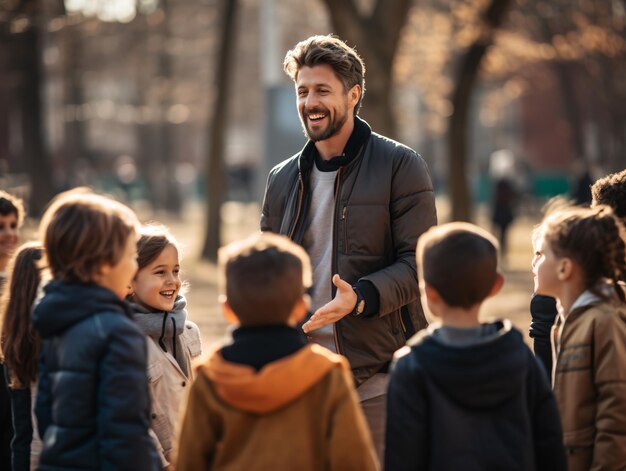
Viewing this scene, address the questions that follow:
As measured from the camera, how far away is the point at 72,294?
388 centimetres

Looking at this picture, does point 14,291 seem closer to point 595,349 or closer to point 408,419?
point 408,419

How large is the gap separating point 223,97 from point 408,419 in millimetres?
19222

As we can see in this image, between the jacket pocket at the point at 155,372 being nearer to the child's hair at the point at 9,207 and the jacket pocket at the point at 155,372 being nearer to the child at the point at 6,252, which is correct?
the child at the point at 6,252

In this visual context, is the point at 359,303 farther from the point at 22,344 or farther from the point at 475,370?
the point at 22,344

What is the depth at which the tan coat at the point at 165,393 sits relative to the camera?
4.84 metres

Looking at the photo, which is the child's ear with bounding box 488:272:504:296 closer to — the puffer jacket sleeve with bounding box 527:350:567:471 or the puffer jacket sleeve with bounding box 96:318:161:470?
the puffer jacket sleeve with bounding box 527:350:567:471

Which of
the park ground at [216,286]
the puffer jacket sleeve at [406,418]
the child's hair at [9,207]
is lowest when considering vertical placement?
the park ground at [216,286]

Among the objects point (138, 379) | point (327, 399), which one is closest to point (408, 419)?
point (327, 399)

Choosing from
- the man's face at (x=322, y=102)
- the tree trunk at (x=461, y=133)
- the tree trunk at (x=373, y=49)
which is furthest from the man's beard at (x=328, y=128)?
the tree trunk at (x=461, y=133)

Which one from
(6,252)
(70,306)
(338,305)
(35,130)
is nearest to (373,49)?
(6,252)

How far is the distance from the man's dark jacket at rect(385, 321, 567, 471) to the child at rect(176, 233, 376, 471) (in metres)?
0.20

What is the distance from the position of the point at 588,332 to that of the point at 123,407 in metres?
1.68

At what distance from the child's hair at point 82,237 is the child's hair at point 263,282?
1.78 ft

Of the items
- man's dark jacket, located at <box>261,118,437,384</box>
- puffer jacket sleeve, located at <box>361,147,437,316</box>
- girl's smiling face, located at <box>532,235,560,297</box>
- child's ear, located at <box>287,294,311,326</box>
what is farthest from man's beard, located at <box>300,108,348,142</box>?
child's ear, located at <box>287,294,311,326</box>
